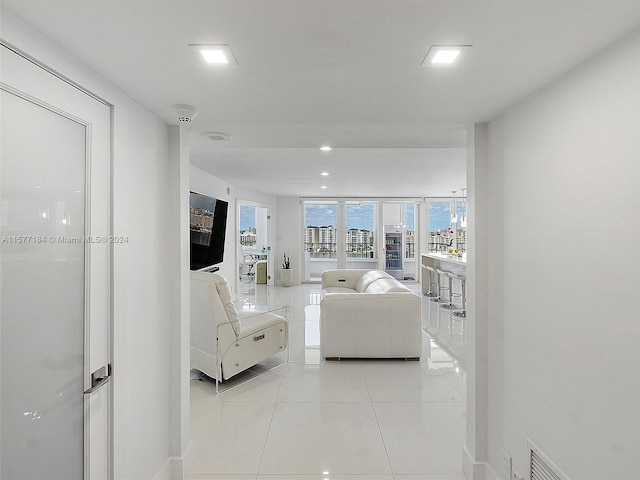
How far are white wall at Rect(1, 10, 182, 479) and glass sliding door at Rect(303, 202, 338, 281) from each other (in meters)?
7.79

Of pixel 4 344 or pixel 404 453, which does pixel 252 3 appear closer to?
pixel 4 344

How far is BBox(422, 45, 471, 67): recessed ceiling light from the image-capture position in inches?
48.9

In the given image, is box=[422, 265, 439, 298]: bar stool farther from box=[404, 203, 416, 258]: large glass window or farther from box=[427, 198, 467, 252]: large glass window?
box=[427, 198, 467, 252]: large glass window

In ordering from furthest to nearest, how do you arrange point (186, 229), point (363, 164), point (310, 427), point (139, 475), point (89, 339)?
point (363, 164) → point (310, 427) → point (186, 229) → point (139, 475) → point (89, 339)

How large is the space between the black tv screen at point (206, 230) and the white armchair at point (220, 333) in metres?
1.60

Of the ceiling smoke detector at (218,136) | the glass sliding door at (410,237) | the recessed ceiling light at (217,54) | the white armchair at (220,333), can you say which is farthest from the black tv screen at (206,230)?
the glass sliding door at (410,237)

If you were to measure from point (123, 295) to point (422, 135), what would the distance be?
78.5 inches

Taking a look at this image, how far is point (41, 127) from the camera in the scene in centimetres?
121

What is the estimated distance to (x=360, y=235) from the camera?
1002 cm

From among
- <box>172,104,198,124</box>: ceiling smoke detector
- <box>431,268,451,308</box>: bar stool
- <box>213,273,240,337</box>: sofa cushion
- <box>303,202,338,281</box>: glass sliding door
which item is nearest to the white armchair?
<box>213,273,240,337</box>: sofa cushion

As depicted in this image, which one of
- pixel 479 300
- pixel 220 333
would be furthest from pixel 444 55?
pixel 220 333

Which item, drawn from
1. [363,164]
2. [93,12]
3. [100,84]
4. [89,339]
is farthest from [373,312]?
[93,12]

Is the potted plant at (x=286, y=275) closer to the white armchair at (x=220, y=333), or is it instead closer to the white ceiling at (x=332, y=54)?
the white armchair at (x=220, y=333)

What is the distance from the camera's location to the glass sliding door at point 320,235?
9.90m
